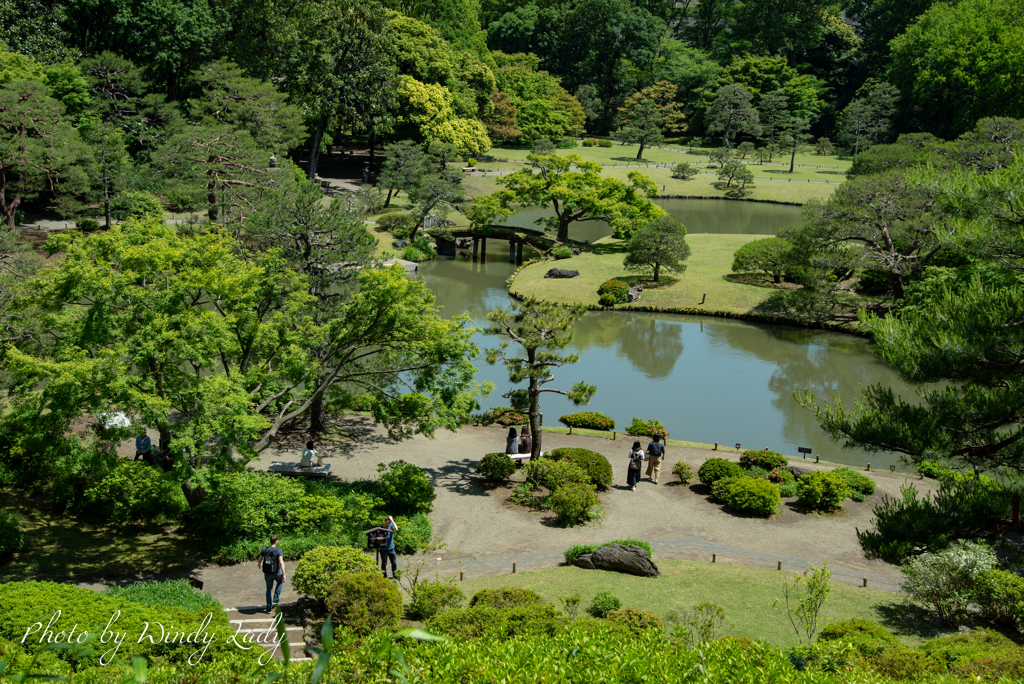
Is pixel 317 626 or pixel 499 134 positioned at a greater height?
pixel 499 134

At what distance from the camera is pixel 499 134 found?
77625mm

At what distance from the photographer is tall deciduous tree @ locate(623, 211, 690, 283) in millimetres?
40000

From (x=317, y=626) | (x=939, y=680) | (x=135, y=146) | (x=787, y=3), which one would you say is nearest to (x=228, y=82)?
(x=135, y=146)

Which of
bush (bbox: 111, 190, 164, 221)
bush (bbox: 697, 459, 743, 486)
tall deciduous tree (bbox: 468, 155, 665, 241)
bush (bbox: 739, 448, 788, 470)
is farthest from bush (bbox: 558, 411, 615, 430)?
bush (bbox: 111, 190, 164, 221)

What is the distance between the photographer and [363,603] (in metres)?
11.9

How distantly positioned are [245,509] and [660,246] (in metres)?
29.7

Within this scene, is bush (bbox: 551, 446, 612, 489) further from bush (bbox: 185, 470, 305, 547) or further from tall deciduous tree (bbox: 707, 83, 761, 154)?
tall deciduous tree (bbox: 707, 83, 761, 154)

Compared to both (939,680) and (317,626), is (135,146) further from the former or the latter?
(939,680)

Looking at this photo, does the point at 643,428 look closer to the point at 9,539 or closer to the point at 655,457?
the point at 655,457

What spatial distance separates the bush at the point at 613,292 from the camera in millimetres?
38375

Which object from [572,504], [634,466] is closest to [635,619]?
[572,504]

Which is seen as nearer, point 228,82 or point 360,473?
point 360,473

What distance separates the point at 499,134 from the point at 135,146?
40.2m

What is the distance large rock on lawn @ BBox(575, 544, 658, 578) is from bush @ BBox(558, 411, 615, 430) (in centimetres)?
906
